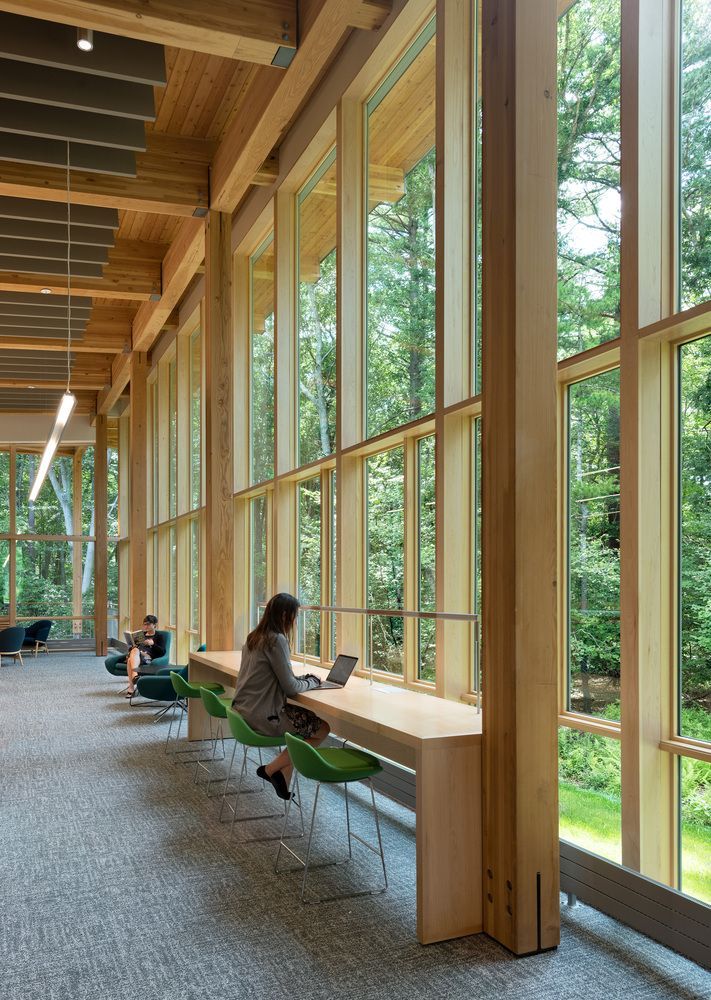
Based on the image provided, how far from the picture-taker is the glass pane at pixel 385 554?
19.0ft

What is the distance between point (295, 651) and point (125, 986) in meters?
4.72

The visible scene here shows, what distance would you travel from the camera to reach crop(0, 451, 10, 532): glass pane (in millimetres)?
17891

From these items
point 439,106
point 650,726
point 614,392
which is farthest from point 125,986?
point 439,106

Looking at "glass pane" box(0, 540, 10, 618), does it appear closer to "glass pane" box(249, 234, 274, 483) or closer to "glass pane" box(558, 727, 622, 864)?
"glass pane" box(249, 234, 274, 483)

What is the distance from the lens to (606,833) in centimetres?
369

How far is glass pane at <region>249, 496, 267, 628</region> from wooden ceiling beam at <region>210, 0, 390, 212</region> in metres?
3.02

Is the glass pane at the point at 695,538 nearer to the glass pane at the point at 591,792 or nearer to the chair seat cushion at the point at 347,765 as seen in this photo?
the glass pane at the point at 591,792

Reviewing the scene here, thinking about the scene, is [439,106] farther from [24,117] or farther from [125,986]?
[125,986]

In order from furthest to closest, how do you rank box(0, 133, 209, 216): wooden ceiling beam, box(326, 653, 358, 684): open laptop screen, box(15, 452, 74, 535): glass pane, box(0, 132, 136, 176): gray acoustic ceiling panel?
1. box(15, 452, 74, 535): glass pane
2. box(0, 133, 209, 216): wooden ceiling beam
3. box(0, 132, 136, 176): gray acoustic ceiling panel
4. box(326, 653, 358, 684): open laptop screen

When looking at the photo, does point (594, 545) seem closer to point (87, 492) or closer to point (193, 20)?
point (193, 20)

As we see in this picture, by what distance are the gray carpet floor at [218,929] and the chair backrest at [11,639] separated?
409 inches

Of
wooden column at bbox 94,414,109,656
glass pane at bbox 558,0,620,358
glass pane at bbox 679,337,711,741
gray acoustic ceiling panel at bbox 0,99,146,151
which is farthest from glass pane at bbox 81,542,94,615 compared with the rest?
glass pane at bbox 679,337,711,741

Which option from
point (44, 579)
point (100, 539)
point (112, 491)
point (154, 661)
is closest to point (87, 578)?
point (44, 579)

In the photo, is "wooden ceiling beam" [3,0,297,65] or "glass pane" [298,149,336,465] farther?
"glass pane" [298,149,336,465]
